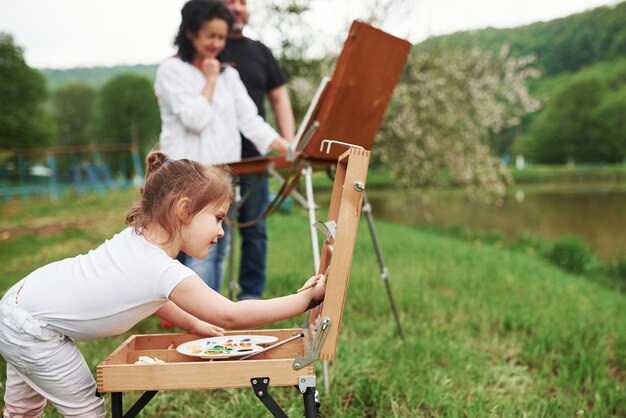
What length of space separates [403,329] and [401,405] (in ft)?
4.12

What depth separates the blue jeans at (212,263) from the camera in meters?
3.43

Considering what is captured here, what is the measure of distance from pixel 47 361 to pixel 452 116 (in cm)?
1262

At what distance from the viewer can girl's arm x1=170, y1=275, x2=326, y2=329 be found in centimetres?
171

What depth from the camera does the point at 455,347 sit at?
359 centimetres

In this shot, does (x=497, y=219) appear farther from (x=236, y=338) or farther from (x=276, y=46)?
(x=236, y=338)

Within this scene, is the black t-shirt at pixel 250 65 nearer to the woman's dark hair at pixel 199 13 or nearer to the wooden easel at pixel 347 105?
the woman's dark hair at pixel 199 13

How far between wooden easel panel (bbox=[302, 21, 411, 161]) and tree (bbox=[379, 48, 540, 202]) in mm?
10332

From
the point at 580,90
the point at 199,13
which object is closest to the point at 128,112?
the point at 580,90

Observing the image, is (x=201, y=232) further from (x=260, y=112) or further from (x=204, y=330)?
(x=260, y=112)

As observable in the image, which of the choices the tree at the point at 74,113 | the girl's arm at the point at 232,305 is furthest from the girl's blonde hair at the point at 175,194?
the tree at the point at 74,113

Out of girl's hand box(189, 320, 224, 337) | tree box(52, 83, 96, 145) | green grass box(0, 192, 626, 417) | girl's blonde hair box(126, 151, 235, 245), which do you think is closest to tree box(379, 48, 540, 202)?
green grass box(0, 192, 626, 417)

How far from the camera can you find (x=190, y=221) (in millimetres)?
1886

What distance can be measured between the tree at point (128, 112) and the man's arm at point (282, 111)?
183 ft

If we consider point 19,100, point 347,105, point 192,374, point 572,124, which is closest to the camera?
point 192,374
